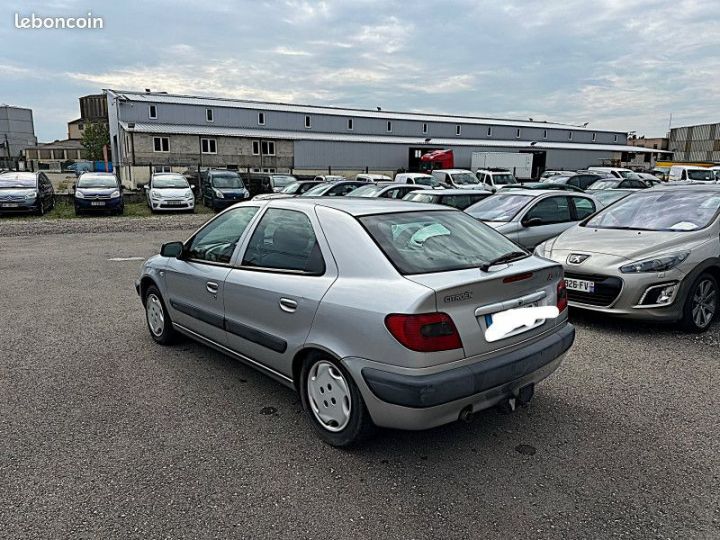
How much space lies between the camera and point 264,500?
2605 mm

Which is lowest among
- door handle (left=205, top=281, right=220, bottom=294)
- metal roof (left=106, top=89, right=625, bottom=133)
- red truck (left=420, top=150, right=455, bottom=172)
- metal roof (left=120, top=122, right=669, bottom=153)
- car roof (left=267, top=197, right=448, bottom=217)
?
door handle (left=205, top=281, right=220, bottom=294)

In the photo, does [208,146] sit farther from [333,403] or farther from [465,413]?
[465,413]

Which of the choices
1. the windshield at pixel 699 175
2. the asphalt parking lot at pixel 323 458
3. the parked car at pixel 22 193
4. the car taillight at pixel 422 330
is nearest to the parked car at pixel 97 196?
the parked car at pixel 22 193

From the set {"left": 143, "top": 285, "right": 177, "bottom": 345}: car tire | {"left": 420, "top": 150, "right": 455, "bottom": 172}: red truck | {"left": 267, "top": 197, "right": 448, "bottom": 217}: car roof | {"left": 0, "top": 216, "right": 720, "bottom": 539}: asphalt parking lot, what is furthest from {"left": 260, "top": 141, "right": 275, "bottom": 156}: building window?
{"left": 267, "top": 197, "right": 448, "bottom": 217}: car roof

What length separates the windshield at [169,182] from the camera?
20.5 metres

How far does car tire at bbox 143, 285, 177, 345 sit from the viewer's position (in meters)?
4.76

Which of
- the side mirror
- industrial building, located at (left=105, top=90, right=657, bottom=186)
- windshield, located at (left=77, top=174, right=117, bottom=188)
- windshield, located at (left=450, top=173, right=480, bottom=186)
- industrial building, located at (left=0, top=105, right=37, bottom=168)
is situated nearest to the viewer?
the side mirror

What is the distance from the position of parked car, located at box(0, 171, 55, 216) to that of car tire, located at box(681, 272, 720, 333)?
62.7ft

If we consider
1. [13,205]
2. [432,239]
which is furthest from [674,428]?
[13,205]

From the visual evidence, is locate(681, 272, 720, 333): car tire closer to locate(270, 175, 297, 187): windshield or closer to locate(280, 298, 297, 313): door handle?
locate(280, 298, 297, 313): door handle

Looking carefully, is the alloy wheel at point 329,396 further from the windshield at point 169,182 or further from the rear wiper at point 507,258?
the windshield at point 169,182

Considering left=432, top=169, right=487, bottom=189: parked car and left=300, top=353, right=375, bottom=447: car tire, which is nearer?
left=300, top=353, right=375, bottom=447: car tire

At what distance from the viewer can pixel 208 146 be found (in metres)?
40.8

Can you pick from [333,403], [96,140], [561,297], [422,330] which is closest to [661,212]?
[561,297]
